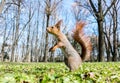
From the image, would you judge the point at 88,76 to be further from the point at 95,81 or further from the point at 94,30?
the point at 94,30

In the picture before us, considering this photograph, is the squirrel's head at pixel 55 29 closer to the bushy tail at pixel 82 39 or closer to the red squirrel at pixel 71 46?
the red squirrel at pixel 71 46

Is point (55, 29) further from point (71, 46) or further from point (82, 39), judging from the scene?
point (82, 39)

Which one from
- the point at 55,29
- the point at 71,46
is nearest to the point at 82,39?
the point at 71,46

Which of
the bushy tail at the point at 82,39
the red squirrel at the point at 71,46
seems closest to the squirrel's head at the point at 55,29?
the red squirrel at the point at 71,46

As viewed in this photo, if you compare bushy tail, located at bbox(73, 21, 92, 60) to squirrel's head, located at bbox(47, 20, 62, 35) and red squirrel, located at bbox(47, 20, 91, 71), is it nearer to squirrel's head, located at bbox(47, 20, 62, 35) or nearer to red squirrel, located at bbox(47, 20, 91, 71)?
red squirrel, located at bbox(47, 20, 91, 71)

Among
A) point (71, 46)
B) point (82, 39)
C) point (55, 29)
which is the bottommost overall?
point (71, 46)

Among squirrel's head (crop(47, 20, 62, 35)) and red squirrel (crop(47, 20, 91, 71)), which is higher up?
squirrel's head (crop(47, 20, 62, 35))

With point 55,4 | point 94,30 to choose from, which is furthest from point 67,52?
point 94,30

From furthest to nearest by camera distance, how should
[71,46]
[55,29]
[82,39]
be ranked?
[82,39] < [55,29] < [71,46]

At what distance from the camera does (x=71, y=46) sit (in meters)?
6.86

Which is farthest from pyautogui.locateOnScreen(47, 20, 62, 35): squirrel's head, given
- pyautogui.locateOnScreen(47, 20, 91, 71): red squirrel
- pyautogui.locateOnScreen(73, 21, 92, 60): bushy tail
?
pyautogui.locateOnScreen(73, 21, 92, 60): bushy tail

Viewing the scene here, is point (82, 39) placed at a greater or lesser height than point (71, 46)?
greater

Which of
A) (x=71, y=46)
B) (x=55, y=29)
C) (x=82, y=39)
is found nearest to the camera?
(x=71, y=46)

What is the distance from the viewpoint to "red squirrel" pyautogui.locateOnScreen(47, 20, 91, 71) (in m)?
6.60
